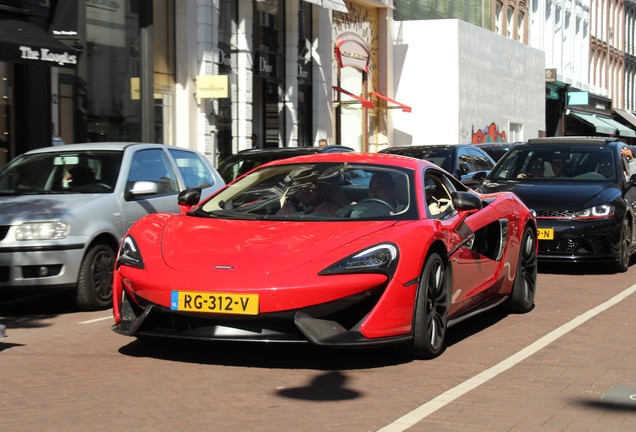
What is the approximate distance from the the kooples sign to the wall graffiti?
23.5 metres

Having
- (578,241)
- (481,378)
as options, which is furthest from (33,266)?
(578,241)

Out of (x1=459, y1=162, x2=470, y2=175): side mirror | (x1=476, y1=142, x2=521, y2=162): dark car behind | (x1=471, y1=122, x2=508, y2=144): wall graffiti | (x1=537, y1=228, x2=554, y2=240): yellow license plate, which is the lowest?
(x1=537, y1=228, x2=554, y2=240): yellow license plate

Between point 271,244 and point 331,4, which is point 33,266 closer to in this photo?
point 271,244

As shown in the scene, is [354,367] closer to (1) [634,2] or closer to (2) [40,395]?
(2) [40,395]

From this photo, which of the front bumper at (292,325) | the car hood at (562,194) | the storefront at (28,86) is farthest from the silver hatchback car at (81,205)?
the storefront at (28,86)

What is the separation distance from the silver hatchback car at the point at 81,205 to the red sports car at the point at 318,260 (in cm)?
157

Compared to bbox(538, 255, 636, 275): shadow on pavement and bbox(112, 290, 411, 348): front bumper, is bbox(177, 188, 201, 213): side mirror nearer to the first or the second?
bbox(112, 290, 411, 348): front bumper

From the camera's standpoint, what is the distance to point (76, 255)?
9281mm

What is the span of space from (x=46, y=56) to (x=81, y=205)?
860 cm

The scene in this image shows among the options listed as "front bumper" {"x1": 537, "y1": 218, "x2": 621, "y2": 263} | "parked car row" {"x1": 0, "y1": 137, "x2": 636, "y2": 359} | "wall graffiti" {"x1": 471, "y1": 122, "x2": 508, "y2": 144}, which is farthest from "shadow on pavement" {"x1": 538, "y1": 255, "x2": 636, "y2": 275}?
"wall graffiti" {"x1": 471, "y1": 122, "x2": 508, "y2": 144}

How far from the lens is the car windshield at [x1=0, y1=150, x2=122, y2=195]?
33.8 feet

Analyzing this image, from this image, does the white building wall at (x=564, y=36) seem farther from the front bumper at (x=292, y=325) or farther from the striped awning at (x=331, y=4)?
the front bumper at (x=292, y=325)

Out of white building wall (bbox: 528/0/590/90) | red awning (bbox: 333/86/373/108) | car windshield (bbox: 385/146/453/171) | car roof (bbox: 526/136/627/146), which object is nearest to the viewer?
car roof (bbox: 526/136/627/146)

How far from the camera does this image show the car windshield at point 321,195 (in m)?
7.31
